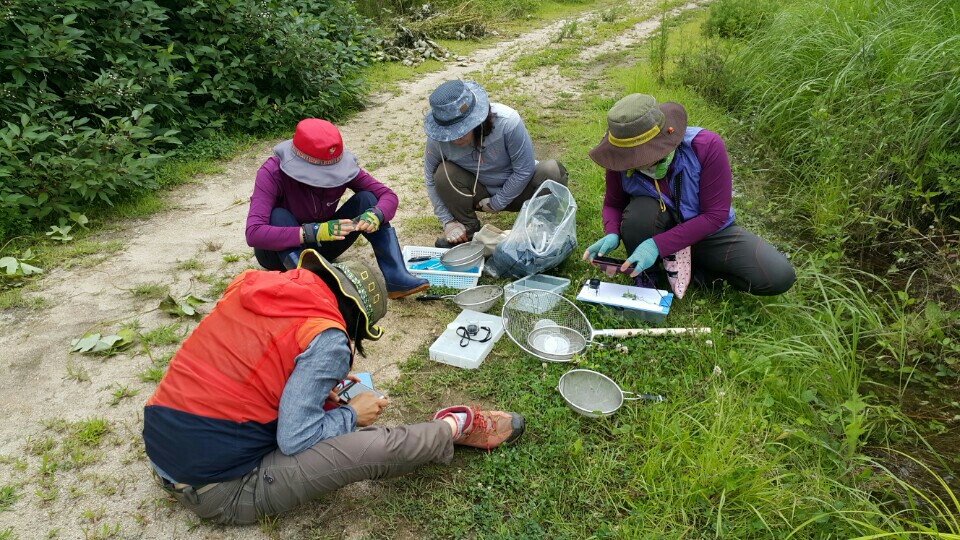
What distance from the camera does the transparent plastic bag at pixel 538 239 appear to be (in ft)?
11.3

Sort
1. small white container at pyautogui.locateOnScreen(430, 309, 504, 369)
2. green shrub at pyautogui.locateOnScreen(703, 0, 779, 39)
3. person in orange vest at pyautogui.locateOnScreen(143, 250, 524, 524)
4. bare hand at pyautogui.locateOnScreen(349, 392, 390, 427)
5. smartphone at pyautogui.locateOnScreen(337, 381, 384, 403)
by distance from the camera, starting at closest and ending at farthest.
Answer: person in orange vest at pyautogui.locateOnScreen(143, 250, 524, 524), bare hand at pyautogui.locateOnScreen(349, 392, 390, 427), smartphone at pyautogui.locateOnScreen(337, 381, 384, 403), small white container at pyautogui.locateOnScreen(430, 309, 504, 369), green shrub at pyautogui.locateOnScreen(703, 0, 779, 39)

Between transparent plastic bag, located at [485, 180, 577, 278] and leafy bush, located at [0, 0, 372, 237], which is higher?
leafy bush, located at [0, 0, 372, 237]

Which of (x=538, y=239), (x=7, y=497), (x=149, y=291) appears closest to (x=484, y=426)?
(x=538, y=239)

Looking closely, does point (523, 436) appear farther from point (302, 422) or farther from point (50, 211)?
point (50, 211)

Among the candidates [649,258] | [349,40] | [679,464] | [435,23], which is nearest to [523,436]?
[679,464]

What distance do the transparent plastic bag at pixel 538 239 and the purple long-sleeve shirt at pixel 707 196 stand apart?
624 millimetres

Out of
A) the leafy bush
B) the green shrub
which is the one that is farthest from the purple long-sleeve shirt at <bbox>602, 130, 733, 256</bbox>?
the green shrub

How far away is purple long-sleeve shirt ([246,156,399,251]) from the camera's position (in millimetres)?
3137

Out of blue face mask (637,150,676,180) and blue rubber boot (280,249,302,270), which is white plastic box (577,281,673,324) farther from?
blue rubber boot (280,249,302,270)

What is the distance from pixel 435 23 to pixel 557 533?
1060 centimetres

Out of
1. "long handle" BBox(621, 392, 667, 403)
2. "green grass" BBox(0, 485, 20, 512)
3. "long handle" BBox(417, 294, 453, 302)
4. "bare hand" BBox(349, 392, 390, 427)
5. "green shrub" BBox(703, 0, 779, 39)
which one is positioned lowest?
"green shrub" BBox(703, 0, 779, 39)

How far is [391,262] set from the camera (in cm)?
344

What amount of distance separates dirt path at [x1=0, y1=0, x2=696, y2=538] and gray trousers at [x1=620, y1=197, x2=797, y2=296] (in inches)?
50.4

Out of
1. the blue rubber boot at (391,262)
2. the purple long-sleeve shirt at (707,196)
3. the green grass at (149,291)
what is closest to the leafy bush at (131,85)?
the green grass at (149,291)
